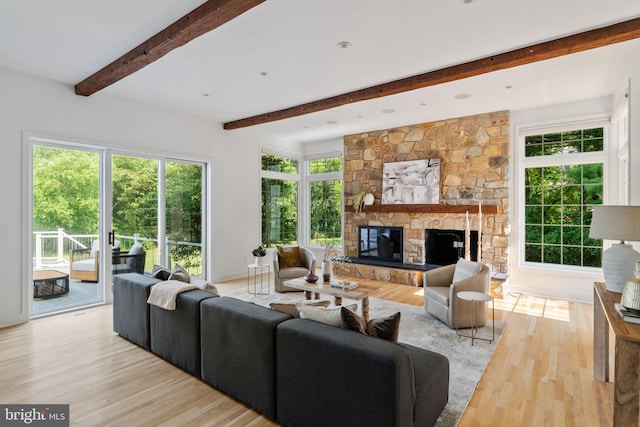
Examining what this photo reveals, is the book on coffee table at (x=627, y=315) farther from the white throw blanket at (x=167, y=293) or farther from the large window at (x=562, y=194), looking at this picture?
the large window at (x=562, y=194)

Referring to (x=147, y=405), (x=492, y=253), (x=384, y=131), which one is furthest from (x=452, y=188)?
(x=147, y=405)

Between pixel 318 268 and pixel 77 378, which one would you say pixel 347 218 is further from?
pixel 77 378

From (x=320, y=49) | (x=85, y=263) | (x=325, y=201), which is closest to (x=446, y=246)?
(x=325, y=201)

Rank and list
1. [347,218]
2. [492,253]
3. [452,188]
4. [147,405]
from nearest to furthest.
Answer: [147,405]
[492,253]
[452,188]
[347,218]

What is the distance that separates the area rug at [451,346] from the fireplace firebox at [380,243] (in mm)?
1755

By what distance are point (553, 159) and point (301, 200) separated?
5.10 meters

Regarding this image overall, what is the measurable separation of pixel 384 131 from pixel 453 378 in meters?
5.02

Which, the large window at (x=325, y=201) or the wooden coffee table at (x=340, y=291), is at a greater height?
the large window at (x=325, y=201)

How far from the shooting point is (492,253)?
219 inches

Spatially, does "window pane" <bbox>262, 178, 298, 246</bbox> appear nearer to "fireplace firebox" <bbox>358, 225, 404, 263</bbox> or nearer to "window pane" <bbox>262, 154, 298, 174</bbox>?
"window pane" <bbox>262, 154, 298, 174</bbox>

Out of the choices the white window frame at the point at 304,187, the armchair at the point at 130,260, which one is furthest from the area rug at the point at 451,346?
the white window frame at the point at 304,187

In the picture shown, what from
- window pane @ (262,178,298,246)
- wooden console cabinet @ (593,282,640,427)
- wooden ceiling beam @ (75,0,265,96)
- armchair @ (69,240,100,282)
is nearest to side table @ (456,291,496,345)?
wooden console cabinet @ (593,282,640,427)

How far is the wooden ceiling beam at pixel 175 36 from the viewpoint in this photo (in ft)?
8.01

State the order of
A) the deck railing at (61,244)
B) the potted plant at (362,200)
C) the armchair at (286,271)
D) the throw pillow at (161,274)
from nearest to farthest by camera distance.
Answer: the throw pillow at (161,274)
the deck railing at (61,244)
the armchair at (286,271)
the potted plant at (362,200)
